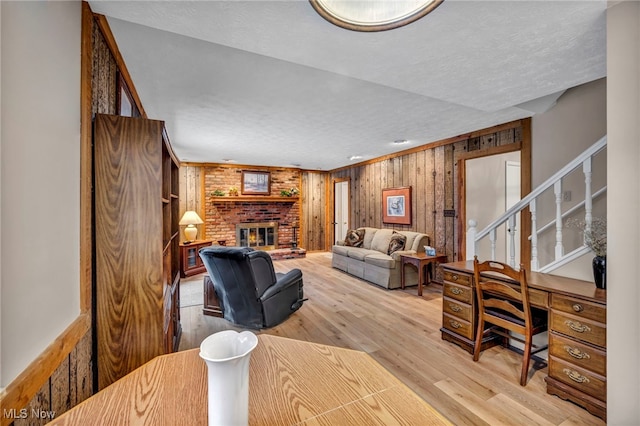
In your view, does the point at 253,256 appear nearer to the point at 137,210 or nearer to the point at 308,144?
the point at 137,210

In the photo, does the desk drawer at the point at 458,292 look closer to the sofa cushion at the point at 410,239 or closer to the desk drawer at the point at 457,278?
the desk drawer at the point at 457,278

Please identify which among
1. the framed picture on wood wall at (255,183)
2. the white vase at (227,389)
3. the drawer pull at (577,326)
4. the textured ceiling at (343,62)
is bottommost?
the drawer pull at (577,326)

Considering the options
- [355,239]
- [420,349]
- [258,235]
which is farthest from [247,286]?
[258,235]

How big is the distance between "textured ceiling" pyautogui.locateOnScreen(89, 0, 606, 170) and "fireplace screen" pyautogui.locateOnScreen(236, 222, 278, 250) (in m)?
3.60

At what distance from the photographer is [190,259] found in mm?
5367

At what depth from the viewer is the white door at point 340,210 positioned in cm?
774

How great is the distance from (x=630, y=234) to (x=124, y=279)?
2.48 meters

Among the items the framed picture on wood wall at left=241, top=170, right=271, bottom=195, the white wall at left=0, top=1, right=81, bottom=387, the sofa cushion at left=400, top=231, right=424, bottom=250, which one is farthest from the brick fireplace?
the white wall at left=0, top=1, right=81, bottom=387

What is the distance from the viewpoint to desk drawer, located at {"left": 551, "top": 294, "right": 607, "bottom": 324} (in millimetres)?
1694

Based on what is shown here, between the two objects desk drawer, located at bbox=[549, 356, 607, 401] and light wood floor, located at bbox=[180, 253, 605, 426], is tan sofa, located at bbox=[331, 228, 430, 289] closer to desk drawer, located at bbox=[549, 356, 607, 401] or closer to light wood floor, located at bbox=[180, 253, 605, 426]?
light wood floor, located at bbox=[180, 253, 605, 426]

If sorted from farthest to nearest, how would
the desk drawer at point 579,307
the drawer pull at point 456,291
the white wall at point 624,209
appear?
the drawer pull at point 456,291 → the desk drawer at point 579,307 → the white wall at point 624,209

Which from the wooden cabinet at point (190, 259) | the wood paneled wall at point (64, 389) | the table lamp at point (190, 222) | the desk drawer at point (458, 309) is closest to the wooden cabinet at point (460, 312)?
the desk drawer at point (458, 309)

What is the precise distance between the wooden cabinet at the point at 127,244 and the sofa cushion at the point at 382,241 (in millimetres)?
4203

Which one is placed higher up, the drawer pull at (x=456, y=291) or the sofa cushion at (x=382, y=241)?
the sofa cushion at (x=382, y=241)
